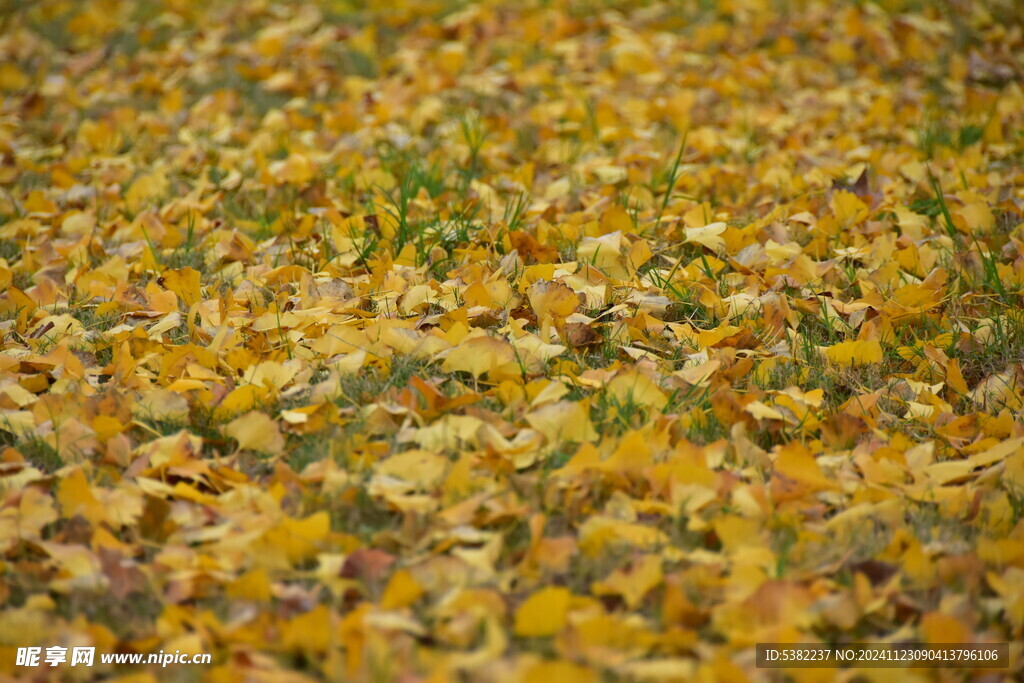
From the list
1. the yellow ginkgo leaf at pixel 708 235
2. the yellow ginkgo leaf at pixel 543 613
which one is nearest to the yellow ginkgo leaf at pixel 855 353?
the yellow ginkgo leaf at pixel 708 235

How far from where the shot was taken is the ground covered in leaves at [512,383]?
1433 millimetres

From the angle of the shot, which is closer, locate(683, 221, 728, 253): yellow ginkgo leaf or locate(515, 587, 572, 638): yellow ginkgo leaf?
locate(515, 587, 572, 638): yellow ginkgo leaf

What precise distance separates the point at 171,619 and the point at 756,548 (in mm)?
906

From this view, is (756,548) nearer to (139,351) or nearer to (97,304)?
(139,351)

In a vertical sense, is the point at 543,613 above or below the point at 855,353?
A: above

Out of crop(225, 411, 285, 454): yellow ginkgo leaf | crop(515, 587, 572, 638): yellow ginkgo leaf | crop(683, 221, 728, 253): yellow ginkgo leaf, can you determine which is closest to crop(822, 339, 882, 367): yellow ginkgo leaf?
crop(683, 221, 728, 253): yellow ginkgo leaf

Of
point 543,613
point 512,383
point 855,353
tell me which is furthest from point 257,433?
point 855,353

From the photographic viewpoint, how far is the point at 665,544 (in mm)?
1565

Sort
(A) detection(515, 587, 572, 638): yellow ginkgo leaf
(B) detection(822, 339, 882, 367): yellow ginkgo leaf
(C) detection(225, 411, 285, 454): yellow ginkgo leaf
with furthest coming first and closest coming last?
(B) detection(822, 339, 882, 367): yellow ginkgo leaf → (C) detection(225, 411, 285, 454): yellow ginkgo leaf → (A) detection(515, 587, 572, 638): yellow ginkgo leaf

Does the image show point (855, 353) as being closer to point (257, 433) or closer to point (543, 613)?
point (543, 613)

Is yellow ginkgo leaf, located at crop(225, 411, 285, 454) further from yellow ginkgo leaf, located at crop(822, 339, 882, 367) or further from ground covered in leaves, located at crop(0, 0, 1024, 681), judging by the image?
yellow ginkgo leaf, located at crop(822, 339, 882, 367)

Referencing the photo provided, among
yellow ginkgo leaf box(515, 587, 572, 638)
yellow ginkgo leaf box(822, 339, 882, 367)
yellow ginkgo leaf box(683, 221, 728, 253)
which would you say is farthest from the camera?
yellow ginkgo leaf box(683, 221, 728, 253)

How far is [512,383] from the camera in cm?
196

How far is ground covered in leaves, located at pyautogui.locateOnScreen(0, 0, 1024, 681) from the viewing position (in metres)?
1.43
